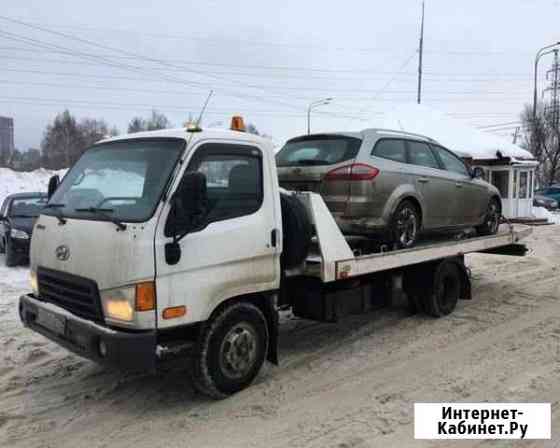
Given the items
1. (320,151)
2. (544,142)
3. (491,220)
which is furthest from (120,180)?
(544,142)

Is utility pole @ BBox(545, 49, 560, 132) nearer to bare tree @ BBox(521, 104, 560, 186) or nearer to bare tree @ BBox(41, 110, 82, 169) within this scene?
bare tree @ BBox(521, 104, 560, 186)

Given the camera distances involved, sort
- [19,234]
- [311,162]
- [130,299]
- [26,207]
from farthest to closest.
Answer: [26,207], [19,234], [311,162], [130,299]

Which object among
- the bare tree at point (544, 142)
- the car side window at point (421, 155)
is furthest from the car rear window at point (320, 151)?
the bare tree at point (544, 142)

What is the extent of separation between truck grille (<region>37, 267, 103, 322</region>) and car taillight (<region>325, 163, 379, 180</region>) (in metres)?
2.97

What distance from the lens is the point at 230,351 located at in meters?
4.46

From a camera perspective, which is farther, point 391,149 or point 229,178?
point 391,149

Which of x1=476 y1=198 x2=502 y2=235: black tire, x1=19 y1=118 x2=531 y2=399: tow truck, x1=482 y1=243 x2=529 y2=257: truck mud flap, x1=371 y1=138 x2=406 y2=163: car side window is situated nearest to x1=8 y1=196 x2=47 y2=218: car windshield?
x1=19 y1=118 x2=531 y2=399: tow truck

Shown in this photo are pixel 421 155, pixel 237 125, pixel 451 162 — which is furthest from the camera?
pixel 451 162

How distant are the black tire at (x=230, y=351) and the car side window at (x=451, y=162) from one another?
411cm

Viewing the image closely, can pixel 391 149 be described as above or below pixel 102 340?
above

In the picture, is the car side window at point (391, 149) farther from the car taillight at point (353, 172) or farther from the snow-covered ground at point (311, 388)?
the snow-covered ground at point (311, 388)

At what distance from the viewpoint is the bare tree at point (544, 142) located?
42.6m

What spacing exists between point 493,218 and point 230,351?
18.9 feet

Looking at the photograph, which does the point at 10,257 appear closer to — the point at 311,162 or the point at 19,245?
the point at 19,245
